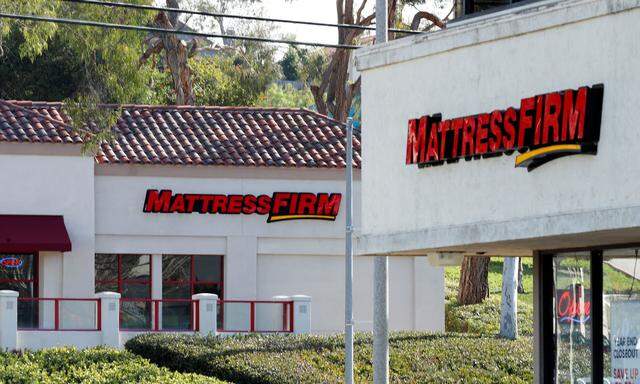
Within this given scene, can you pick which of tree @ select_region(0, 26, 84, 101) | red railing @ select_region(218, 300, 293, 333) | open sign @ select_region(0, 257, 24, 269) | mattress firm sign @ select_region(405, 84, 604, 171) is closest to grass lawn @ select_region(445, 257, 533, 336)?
red railing @ select_region(218, 300, 293, 333)

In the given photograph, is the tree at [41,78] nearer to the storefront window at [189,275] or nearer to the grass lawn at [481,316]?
the grass lawn at [481,316]

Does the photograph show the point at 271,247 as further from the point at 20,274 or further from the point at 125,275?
the point at 20,274

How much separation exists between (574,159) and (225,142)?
27863 millimetres

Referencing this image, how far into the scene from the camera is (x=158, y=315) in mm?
37719

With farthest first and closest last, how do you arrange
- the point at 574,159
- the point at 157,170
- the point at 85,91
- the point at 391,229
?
the point at 157,170
the point at 85,91
the point at 391,229
the point at 574,159

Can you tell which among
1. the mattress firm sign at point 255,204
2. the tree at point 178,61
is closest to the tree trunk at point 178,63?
the tree at point 178,61

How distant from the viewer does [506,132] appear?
51.4 ft

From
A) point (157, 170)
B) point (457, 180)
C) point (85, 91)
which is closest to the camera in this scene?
point (457, 180)

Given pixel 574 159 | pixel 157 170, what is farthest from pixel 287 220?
pixel 574 159

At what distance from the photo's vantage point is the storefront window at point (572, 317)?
667 inches

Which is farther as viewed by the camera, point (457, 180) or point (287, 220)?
point (287, 220)

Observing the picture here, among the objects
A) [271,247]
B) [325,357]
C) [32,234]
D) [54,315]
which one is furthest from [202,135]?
[325,357]

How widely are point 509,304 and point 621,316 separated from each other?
27.0 meters

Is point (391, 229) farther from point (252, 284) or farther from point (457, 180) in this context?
point (252, 284)
